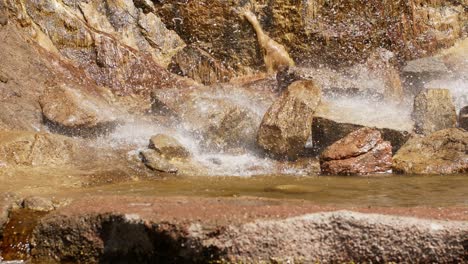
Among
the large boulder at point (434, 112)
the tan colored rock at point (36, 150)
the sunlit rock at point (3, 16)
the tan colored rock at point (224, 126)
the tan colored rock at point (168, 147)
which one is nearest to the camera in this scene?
the tan colored rock at point (36, 150)

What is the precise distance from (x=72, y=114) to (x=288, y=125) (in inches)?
148

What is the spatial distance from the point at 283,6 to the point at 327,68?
2136 millimetres

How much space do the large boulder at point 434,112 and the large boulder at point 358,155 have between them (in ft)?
5.55

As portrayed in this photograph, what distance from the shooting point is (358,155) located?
9.07 m

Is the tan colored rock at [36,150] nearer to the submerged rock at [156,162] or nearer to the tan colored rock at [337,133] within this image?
the submerged rock at [156,162]

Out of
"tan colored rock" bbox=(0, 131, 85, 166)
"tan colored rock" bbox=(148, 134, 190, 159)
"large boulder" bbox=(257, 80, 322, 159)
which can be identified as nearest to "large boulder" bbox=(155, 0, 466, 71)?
"large boulder" bbox=(257, 80, 322, 159)

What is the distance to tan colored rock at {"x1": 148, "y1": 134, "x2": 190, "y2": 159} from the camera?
8.97m

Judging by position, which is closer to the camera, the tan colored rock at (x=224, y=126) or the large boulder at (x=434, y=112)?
the tan colored rock at (x=224, y=126)

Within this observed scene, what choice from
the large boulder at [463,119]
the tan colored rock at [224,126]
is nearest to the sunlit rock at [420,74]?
the large boulder at [463,119]

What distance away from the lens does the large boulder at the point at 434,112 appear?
34.9 ft

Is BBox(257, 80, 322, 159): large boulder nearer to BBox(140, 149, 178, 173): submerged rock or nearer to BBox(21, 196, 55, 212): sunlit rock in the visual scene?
BBox(140, 149, 178, 173): submerged rock

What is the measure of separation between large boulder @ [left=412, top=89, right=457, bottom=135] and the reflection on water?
8.88 ft

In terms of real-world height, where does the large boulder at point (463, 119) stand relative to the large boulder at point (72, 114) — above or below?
above

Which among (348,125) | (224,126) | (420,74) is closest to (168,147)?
(224,126)
